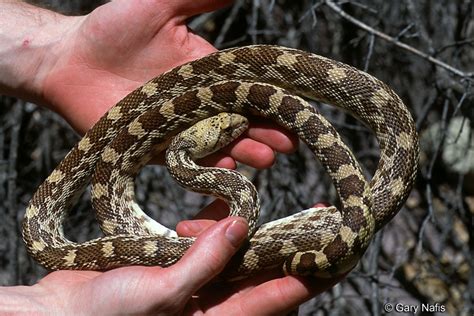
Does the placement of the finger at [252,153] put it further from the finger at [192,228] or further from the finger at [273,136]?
the finger at [192,228]

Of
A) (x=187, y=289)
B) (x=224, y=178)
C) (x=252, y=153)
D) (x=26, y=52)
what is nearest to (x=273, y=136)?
(x=252, y=153)

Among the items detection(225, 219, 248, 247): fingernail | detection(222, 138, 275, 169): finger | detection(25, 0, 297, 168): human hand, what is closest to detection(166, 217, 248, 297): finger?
detection(225, 219, 248, 247): fingernail

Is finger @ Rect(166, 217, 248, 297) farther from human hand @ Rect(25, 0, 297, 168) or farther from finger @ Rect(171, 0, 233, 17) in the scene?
finger @ Rect(171, 0, 233, 17)

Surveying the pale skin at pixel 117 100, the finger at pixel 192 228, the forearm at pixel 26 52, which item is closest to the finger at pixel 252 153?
the pale skin at pixel 117 100

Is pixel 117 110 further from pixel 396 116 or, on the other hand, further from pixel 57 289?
pixel 396 116

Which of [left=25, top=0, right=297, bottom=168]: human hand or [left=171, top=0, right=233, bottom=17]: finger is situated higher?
[left=171, top=0, right=233, bottom=17]: finger

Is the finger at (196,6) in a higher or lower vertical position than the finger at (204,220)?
higher
